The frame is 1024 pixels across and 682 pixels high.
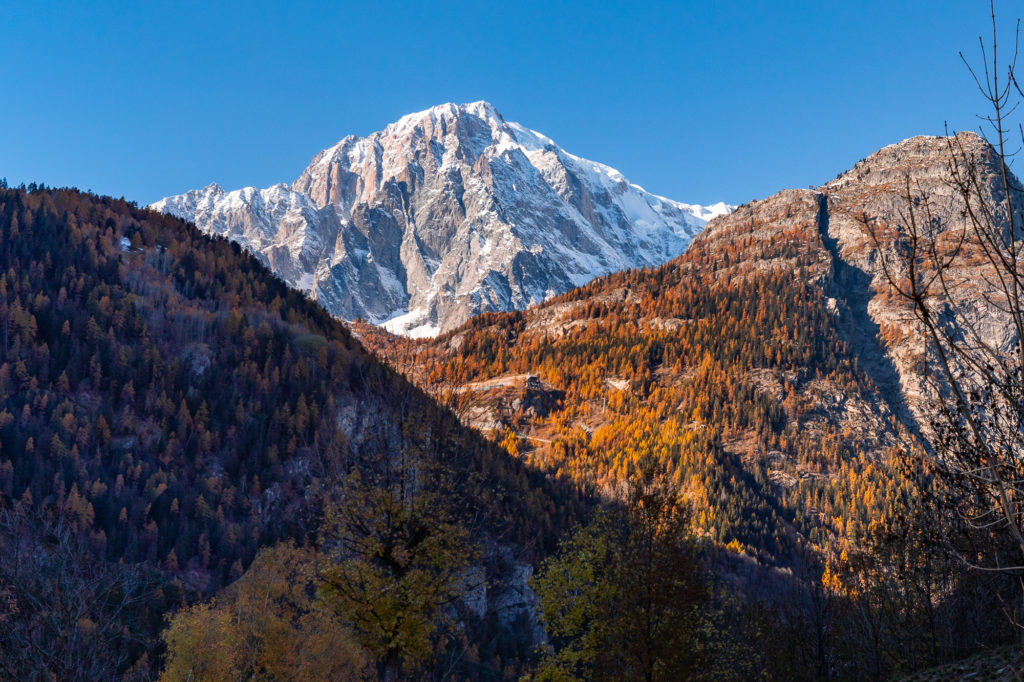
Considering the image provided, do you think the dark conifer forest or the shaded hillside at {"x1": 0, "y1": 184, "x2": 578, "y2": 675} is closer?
the dark conifer forest

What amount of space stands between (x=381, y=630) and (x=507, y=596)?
264ft

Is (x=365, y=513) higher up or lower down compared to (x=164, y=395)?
lower down

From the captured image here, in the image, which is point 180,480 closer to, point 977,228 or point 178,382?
point 178,382

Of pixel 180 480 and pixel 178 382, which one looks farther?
pixel 178 382

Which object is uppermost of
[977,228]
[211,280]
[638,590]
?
[211,280]

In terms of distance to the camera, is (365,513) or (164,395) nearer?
(365,513)

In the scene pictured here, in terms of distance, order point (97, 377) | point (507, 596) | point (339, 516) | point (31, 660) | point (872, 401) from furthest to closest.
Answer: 1. point (872, 401)
2. point (97, 377)
3. point (507, 596)
4. point (339, 516)
5. point (31, 660)

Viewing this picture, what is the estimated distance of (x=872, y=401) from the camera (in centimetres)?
19275

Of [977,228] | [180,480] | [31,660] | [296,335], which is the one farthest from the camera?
[296,335]

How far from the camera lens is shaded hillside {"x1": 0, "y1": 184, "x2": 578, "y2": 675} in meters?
92.7

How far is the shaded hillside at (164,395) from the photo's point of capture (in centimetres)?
9269

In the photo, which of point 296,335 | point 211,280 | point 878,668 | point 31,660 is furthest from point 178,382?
point 878,668

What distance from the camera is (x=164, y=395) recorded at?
384ft

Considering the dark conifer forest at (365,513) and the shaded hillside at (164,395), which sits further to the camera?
the shaded hillside at (164,395)
